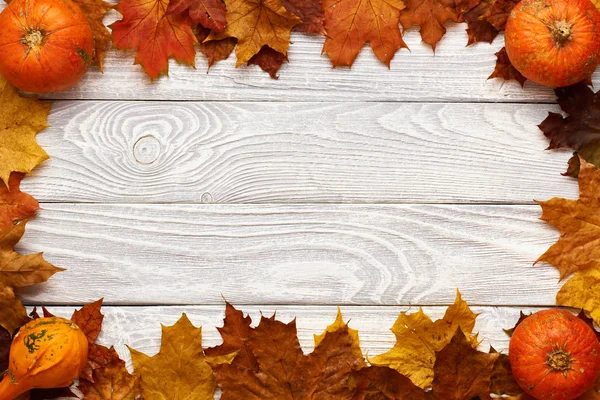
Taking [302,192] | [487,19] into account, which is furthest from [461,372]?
[487,19]

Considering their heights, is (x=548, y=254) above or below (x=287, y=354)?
above

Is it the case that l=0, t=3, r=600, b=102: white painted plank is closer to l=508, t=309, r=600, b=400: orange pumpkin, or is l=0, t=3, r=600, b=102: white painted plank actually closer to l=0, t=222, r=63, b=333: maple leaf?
l=0, t=222, r=63, b=333: maple leaf

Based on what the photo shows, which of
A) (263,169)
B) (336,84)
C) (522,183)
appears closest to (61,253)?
(263,169)

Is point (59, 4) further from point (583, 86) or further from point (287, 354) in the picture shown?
point (583, 86)

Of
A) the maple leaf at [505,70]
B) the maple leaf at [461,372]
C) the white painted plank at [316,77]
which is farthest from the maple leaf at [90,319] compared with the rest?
the maple leaf at [505,70]

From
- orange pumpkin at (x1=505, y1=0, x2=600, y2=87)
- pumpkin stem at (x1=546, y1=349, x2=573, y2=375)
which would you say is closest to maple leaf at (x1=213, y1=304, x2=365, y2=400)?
pumpkin stem at (x1=546, y1=349, x2=573, y2=375)

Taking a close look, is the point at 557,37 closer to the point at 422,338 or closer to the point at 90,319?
the point at 422,338

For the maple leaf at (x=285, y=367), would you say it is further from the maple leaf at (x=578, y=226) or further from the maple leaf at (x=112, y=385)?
the maple leaf at (x=578, y=226)
